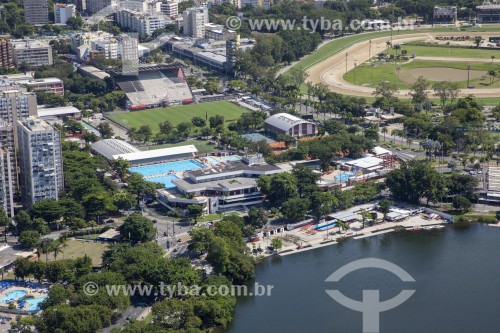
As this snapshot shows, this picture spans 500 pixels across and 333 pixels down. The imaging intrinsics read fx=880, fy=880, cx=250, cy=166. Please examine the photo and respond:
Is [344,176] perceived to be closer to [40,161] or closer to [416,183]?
[416,183]

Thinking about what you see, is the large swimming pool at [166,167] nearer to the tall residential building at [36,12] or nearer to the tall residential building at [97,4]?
the tall residential building at [36,12]

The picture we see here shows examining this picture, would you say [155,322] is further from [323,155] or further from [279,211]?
[323,155]

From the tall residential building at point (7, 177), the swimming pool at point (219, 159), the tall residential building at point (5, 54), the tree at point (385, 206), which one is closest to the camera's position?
the tall residential building at point (7, 177)

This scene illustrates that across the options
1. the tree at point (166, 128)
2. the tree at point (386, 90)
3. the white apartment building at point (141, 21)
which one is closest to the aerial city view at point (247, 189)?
the tree at point (386, 90)

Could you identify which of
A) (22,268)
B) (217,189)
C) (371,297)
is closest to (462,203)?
(371,297)

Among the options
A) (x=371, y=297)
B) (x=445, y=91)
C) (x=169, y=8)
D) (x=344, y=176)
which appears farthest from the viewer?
(x=169, y=8)

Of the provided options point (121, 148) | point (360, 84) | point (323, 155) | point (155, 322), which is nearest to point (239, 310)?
point (155, 322)
